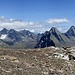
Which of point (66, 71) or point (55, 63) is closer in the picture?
point (66, 71)

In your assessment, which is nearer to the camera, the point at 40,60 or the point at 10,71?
the point at 10,71

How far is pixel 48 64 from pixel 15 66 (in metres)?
5.52

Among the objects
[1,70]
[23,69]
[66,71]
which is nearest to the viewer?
[1,70]

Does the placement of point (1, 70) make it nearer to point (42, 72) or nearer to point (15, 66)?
point (15, 66)

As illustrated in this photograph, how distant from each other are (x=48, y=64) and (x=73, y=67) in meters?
3.61

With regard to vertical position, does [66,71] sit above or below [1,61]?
below

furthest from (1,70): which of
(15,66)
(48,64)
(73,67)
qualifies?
(73,67)

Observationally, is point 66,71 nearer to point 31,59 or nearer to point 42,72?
point 42,72

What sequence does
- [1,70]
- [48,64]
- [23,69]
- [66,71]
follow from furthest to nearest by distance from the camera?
[48,64], [66,71], [23,69], [1,70]

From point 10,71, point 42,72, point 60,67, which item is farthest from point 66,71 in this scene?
point 10,71

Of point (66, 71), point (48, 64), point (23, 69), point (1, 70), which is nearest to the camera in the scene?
point (1, 70)

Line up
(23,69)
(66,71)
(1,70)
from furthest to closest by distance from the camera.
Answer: (66,71) → (23,69) → (1,70)

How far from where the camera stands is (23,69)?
27.2 meters

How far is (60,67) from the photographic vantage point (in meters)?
30.7
